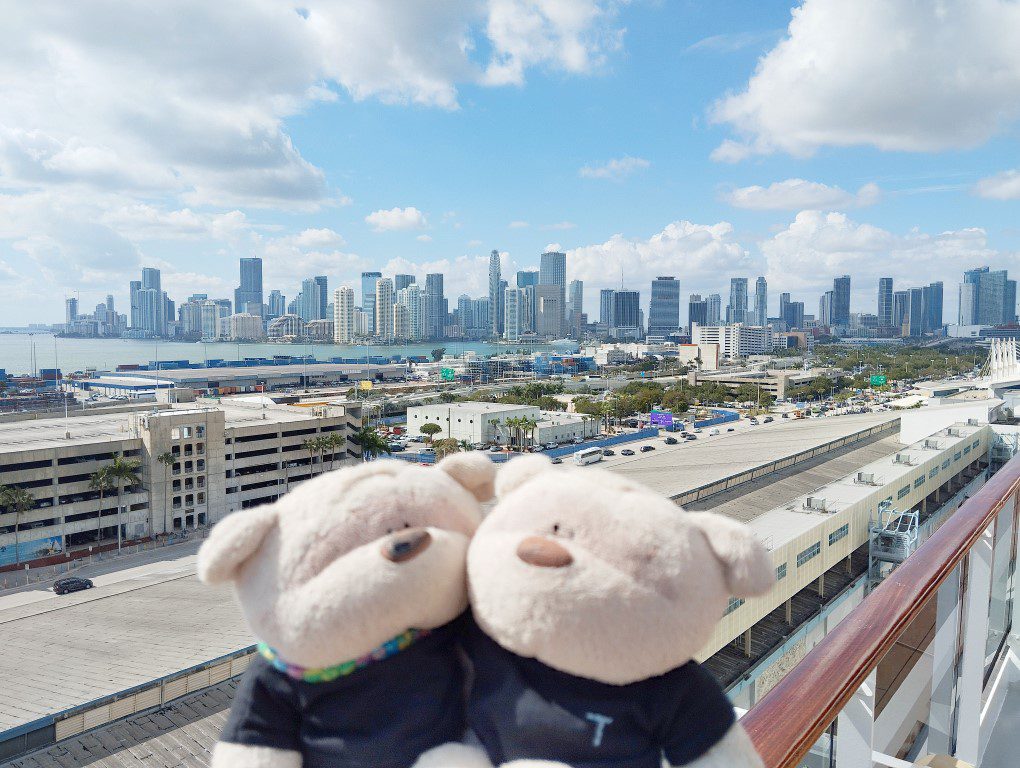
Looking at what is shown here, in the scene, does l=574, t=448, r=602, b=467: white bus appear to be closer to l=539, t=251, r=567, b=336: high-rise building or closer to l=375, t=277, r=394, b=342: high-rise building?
l=375, t=277, r=394, b=342: high-rise building

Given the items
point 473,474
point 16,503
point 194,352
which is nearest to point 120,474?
point 16,503

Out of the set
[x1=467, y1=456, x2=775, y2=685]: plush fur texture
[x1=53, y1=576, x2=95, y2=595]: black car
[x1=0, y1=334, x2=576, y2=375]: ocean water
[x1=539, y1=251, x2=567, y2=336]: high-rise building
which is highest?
[x1=539, y1=251, x2=567, y2=336]: high-rise building

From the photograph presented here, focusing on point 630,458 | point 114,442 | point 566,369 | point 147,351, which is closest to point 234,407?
point 114,442

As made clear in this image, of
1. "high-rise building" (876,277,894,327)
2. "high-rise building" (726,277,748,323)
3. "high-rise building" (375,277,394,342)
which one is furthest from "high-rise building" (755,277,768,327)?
"high-rise building" (375,277,394,342)

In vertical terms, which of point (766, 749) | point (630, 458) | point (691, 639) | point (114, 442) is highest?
point (691, 639)

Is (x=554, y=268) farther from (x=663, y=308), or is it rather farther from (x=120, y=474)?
(x=120, y=474)

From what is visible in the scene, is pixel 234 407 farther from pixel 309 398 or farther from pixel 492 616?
pixel 492 616

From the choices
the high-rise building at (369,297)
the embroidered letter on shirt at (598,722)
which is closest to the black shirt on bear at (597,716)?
the embroidered letter on shirt at (598,722)
